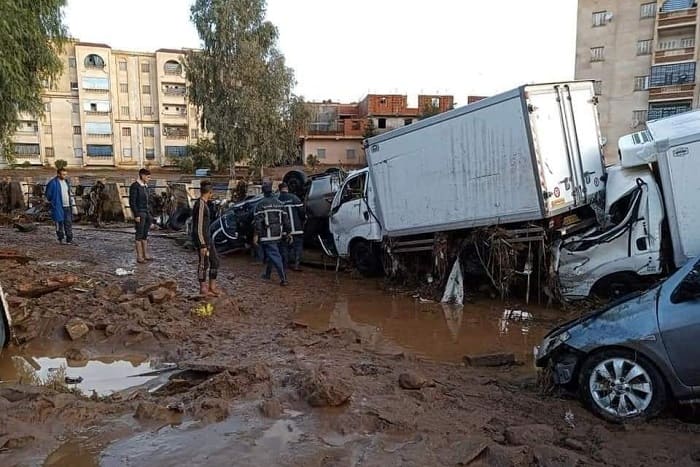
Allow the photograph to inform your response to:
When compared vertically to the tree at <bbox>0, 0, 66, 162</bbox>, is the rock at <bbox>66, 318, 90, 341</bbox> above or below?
below

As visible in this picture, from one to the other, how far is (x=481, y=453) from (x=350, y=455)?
0.83m

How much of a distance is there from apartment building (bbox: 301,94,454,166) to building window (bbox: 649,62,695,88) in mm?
18663

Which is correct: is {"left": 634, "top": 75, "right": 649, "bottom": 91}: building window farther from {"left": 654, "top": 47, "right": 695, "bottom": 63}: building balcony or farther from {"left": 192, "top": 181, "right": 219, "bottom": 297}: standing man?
{"left": 192, "top": 181, "right": 219, "bottom": 297}: standing man

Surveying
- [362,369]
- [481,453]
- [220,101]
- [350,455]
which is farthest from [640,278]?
[220,101]

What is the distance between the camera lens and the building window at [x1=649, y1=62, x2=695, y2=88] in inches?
1465

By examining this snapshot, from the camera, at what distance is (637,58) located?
39.8 meters

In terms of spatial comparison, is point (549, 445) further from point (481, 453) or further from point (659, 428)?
point (659, 428)

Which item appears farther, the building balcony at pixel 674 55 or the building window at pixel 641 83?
the building window at pixel 641 83

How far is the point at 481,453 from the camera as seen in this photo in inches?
129

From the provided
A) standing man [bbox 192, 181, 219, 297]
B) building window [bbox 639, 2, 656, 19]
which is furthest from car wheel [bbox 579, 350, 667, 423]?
building window [bbox 639, 2, 656, 19]

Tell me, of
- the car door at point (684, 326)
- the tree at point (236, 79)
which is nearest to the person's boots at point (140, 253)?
the car door at point (684, 326)

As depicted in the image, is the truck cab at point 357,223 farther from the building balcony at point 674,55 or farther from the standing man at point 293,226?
the building balcony at point 674,55

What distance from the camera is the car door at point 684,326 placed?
3557 mm

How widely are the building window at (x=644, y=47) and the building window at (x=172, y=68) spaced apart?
4901 cm
